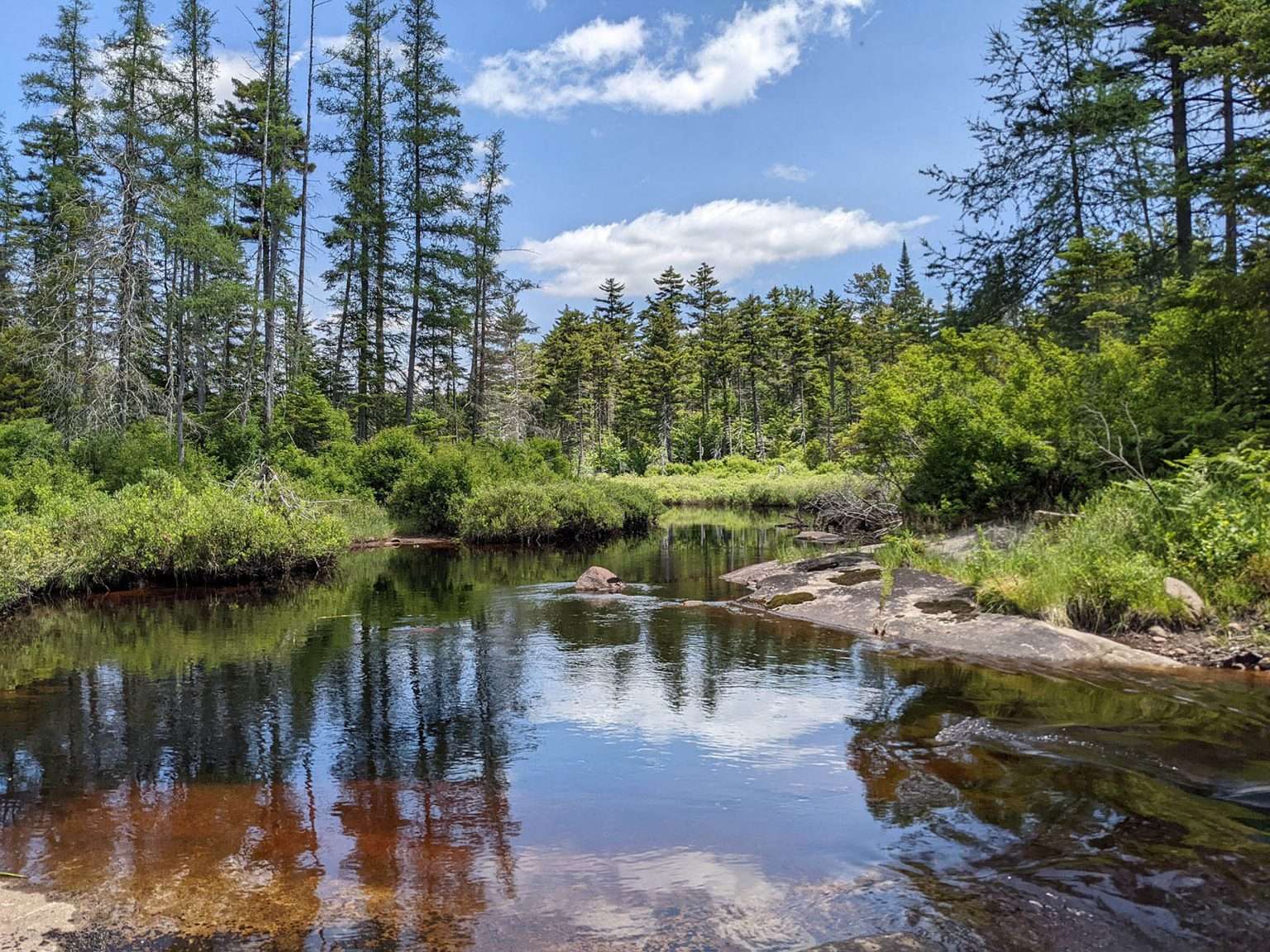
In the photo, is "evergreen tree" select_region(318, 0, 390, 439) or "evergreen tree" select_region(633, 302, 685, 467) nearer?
"evergreen tree" select_region(318, 0, 390, 439)

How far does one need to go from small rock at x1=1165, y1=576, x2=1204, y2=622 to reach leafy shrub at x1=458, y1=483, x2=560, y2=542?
65.6 ft

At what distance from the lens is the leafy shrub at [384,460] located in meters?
31.0

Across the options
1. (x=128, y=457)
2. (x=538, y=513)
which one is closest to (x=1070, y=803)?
(x=538, y=513)

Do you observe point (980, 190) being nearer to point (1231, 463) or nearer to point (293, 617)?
point (1231, 463)

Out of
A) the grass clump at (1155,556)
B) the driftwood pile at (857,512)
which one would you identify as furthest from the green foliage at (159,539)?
the grass clump at (1155,556)

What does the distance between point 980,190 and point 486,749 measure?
2135 centimetres

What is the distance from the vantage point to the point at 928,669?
10.5 meters

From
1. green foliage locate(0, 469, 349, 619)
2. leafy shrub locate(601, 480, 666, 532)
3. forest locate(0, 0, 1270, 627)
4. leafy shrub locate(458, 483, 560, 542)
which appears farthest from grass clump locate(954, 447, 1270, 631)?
leafy shrub locate(601, 480, 666, 532)

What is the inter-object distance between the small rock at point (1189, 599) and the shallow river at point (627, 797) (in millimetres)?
1443

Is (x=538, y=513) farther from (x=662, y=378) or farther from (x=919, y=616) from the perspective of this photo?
(x=662, y=378)

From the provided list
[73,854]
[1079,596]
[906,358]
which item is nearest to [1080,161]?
[906,358]

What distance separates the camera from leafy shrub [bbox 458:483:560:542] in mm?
27719

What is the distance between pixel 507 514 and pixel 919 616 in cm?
1738

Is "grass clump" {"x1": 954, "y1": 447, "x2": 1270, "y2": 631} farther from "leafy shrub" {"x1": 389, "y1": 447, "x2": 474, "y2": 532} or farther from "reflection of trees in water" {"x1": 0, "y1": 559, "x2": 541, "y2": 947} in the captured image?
"leafy shrub" {"x1": 389, "y1": 447, "x2": 474, "y2": 532}
